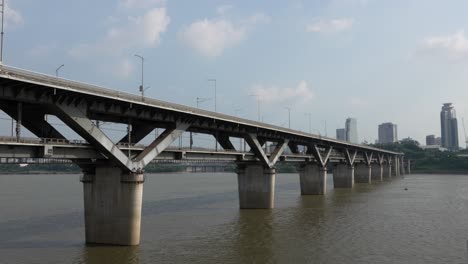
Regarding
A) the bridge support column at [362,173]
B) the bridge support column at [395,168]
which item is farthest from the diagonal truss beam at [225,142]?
the bridge support column at [395,168]

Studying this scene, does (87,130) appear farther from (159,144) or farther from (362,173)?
(362,173)

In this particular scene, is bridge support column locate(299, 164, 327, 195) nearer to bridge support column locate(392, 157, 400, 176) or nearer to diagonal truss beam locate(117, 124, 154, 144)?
diagonal truss beam locate(117, 124, 154, 144)

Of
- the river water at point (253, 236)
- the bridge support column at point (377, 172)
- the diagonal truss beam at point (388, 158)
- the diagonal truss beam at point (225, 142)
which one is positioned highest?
the diagonal truss beam at point (225, 142)

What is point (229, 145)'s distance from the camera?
53.9m

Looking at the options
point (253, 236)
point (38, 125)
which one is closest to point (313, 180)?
point (253, 236)

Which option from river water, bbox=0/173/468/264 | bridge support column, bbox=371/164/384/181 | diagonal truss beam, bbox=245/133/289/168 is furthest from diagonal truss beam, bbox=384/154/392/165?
diagonal truss beam, bbox=245/133/289/168

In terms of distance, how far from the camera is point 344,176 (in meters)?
106

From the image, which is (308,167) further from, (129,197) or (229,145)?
(129,197)

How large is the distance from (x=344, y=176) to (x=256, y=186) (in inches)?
2107

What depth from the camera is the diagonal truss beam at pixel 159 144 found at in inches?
1339

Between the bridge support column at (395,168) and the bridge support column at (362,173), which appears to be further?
the bridge support column at (395,168)

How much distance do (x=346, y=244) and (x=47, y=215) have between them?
3405cm

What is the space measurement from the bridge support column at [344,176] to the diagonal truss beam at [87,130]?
270 ft

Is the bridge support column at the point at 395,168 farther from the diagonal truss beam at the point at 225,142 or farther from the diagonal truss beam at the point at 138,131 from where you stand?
the diagonal truss beam at the point at 138,131
